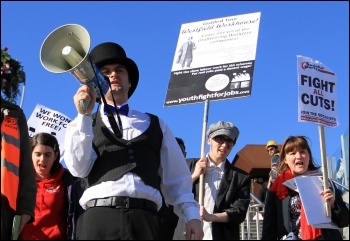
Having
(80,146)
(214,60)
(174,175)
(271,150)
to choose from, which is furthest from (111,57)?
(271,150)

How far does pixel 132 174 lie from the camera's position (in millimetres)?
3436

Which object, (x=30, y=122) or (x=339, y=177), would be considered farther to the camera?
(x=339, y=177)

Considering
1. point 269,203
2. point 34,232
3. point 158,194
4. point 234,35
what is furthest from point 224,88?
point 158,194

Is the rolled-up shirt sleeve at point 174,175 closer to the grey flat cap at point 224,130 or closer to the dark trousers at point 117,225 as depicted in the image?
the dark trousers at point 117,225

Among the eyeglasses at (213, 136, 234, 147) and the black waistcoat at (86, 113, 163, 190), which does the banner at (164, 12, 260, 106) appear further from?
the black waistcoat at (86, 113, 163, 190)

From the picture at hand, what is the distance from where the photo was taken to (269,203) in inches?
205

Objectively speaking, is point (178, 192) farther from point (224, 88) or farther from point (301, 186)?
point (224, 88)

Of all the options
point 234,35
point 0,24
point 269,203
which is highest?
point 234,35

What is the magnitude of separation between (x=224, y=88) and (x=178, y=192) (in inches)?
103

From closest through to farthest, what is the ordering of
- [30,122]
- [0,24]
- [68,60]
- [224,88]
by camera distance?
[0,24] < [68,60] < [224,88] < [30,122]

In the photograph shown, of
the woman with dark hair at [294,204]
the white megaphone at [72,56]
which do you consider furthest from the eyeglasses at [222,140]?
the white megaphone at [72,56]

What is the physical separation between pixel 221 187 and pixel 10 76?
2.40m

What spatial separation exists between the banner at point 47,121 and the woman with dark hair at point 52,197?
7.65ft

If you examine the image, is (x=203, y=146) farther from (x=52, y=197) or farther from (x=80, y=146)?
(x=80, y=146)
